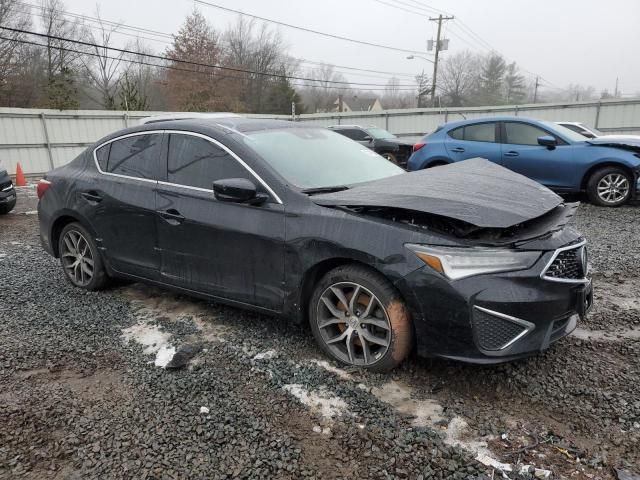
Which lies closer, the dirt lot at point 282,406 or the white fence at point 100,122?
the dirt lot at point 282,406

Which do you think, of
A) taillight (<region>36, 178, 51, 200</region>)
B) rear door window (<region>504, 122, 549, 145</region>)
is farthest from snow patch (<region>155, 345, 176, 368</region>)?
rear door window (<region>504, 122, 549, 145</region>)

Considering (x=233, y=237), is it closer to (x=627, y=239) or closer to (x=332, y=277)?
(x=332, y=277)

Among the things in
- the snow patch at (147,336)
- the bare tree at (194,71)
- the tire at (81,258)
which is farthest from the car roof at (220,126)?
the bare tree at (194,71)

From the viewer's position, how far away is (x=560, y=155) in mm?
8023

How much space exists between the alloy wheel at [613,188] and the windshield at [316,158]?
5.63 meters

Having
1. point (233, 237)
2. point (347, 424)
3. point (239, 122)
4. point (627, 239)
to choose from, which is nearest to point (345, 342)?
point (347, 424)

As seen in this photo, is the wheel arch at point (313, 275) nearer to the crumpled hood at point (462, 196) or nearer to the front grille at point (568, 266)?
the crumpled hood at point (462, 196)

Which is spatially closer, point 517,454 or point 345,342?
point 517,454

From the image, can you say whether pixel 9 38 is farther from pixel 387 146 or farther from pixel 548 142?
pixel 548 142

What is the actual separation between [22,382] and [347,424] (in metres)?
2.10

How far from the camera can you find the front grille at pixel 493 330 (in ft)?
8.30

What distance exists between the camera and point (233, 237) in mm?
3322

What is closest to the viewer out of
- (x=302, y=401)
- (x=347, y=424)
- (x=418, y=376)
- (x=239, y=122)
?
(x=347, y=424)

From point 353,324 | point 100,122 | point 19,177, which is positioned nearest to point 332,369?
point 353,324
